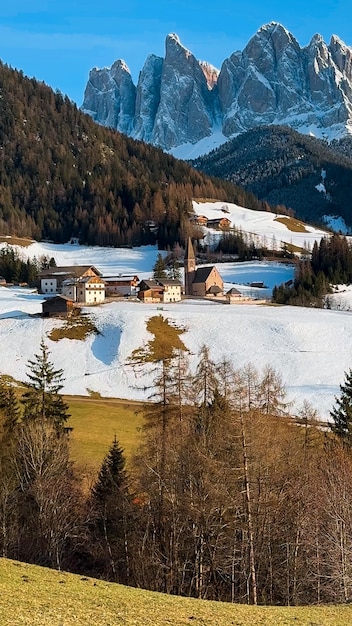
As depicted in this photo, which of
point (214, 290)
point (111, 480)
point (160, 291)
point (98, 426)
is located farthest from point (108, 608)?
point (214, 290)

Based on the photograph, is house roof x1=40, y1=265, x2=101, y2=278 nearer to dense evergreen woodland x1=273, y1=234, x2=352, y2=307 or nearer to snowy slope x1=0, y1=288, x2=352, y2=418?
snowy slope x1=0, y1=288, x2=352, y2=418

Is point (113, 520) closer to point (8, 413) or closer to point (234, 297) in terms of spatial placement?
point (8, 413)

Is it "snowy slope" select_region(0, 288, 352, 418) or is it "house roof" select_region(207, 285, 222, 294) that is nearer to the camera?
"snowy slope" select_region(0, 288, 352, 418)

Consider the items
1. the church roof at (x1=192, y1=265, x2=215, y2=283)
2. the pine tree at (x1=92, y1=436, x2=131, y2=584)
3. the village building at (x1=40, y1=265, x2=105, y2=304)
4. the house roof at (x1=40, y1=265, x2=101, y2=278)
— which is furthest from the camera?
the house roof at (x1=40, y1=265, x2=101, y2=278)

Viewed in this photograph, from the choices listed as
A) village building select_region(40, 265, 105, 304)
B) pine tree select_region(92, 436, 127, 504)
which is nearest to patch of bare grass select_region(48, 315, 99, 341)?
village building select_region(40, 265, 105, 304)

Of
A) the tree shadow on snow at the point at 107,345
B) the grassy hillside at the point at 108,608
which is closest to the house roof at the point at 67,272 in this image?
the tree shadow on snow at the point at 107,345

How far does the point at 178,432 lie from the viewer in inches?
1277

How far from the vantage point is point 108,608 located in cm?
1698

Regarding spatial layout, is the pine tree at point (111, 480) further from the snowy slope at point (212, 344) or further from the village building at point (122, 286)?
the village building at point (122, 286)

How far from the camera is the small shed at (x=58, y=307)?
102 meters

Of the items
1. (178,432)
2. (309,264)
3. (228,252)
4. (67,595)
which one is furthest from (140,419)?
(228,252)

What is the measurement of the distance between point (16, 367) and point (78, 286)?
43840 millimetres

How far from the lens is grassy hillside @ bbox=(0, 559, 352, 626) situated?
15.7 meters

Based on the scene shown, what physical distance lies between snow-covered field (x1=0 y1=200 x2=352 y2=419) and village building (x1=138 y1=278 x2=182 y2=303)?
10552 millimetres
